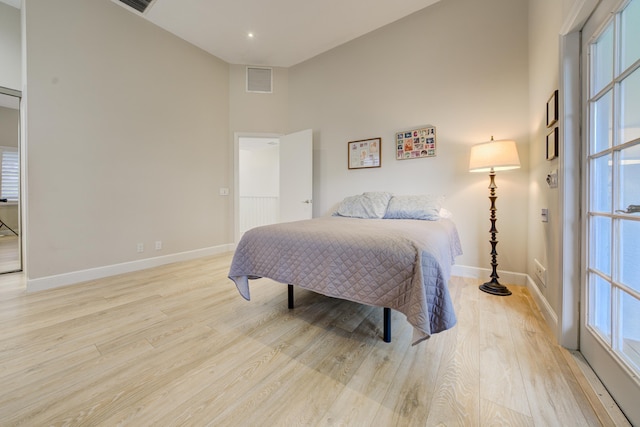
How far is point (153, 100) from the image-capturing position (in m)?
3.18

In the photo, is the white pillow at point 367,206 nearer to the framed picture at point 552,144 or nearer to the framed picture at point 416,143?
the framed picture at point 416,143

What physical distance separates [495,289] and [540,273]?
15.7 inches

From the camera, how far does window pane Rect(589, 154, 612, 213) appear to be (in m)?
1.17

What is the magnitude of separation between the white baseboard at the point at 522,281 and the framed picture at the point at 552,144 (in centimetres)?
106

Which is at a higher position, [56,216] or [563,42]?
[563,42]

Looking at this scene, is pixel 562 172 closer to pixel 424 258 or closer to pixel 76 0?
pixel 424 258

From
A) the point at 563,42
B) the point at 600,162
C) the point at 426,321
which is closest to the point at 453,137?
the point at 563,42

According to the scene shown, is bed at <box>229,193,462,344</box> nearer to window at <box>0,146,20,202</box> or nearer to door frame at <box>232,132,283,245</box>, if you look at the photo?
door frame at <box>232,132,283,245</box>

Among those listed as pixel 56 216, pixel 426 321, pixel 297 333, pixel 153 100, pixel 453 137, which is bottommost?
pixel 297 333

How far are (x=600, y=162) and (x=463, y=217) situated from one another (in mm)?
1514

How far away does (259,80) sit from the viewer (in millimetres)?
4094

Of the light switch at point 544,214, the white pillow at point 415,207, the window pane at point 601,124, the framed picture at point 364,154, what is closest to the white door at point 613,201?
the window pane at point 601,124

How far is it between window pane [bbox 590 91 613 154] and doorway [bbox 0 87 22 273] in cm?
529

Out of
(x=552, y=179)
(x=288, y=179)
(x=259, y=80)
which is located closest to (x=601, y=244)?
(x=552, y=179)
